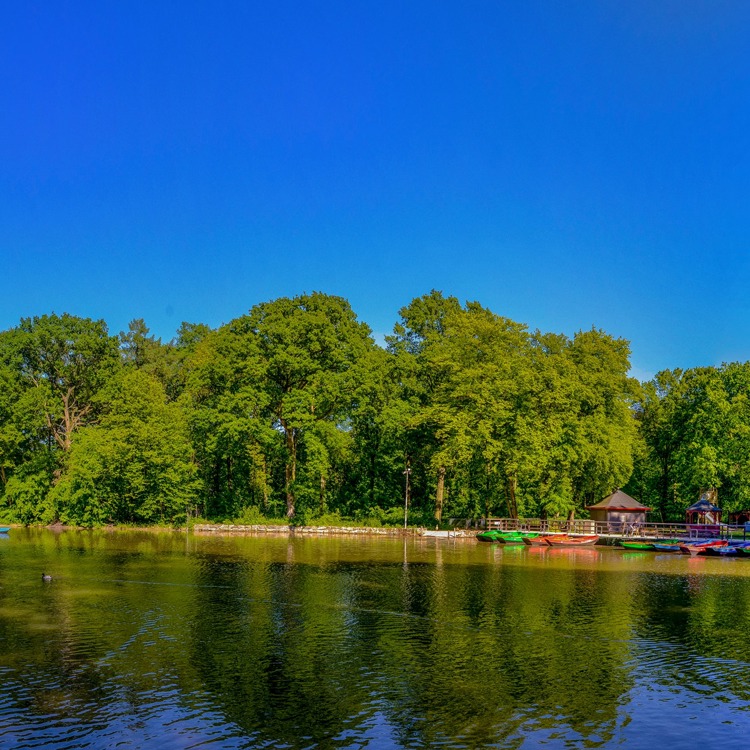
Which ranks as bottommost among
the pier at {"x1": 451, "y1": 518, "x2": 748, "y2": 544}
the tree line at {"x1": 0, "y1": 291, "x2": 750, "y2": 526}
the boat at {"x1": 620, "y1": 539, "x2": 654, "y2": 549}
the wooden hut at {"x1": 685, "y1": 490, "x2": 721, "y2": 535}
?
the boat at {"x1": 620, "y1": 539, "x2": 654, "y2": 549}

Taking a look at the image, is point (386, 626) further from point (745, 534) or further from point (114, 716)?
point (745, 534)

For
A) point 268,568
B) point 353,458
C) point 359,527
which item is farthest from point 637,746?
point 353,458

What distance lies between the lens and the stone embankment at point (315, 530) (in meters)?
75.9

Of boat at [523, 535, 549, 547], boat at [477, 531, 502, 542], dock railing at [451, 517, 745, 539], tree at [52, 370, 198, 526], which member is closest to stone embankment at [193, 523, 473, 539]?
boat at [477, 531, 502, 542]

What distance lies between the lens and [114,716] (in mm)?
18781

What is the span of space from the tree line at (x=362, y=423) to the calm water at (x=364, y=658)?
3168 centimetres

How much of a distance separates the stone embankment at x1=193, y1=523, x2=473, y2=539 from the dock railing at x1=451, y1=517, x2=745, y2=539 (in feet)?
16.1

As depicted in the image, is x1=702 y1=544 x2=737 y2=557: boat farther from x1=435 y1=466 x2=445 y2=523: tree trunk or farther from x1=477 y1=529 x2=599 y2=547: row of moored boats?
x1=435 y1=466 x2=445 y2=523: tree trunk

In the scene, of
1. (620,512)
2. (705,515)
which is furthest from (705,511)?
(620,512)

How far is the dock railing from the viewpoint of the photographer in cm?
7319

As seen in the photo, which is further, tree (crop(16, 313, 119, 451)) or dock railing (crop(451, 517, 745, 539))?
tree (crop(16, 313, 119, 451))

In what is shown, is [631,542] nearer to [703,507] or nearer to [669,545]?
[669,545]

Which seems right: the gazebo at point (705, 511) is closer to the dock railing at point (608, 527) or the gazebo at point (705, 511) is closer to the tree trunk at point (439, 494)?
the dock railing at point (608, 527)

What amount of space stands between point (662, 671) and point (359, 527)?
181 ft
